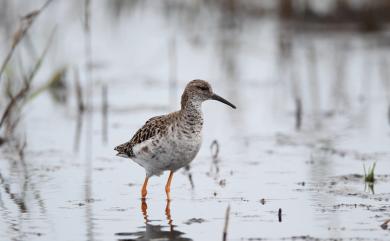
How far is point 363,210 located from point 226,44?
38.8ft

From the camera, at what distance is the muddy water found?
7375 millimetres

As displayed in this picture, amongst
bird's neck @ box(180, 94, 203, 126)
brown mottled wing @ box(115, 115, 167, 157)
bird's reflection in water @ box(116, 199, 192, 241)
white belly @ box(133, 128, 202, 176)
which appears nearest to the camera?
bird's reflection in water @ box(116, 199, 192, 241)

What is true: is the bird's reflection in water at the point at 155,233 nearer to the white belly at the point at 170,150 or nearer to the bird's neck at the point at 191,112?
the white belly at the point at 170,150

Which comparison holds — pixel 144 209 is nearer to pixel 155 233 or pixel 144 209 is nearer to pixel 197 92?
pixel 155 233

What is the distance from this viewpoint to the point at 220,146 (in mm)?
10984

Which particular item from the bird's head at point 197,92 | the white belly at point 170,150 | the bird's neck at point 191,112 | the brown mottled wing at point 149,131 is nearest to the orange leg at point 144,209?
the white belly at point 170,150

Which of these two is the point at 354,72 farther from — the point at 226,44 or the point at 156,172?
the point at 156,172

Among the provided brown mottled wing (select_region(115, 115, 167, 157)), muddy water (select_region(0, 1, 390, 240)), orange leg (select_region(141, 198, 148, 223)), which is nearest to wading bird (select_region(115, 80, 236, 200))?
brown mottled wing (select_region(115, 115, 167, 157))

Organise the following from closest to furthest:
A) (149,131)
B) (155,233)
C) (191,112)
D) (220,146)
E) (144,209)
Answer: (155,233) → (144,209) → (191,112) → (149,131) → (220,146)

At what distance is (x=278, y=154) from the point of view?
10.4 meters

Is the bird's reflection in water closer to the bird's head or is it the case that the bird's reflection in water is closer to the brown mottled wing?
the brown mottled wing

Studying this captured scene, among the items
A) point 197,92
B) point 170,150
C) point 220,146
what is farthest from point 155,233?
point 220,146

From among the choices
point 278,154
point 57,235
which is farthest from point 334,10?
point 57,235

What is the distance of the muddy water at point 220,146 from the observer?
7.38m
